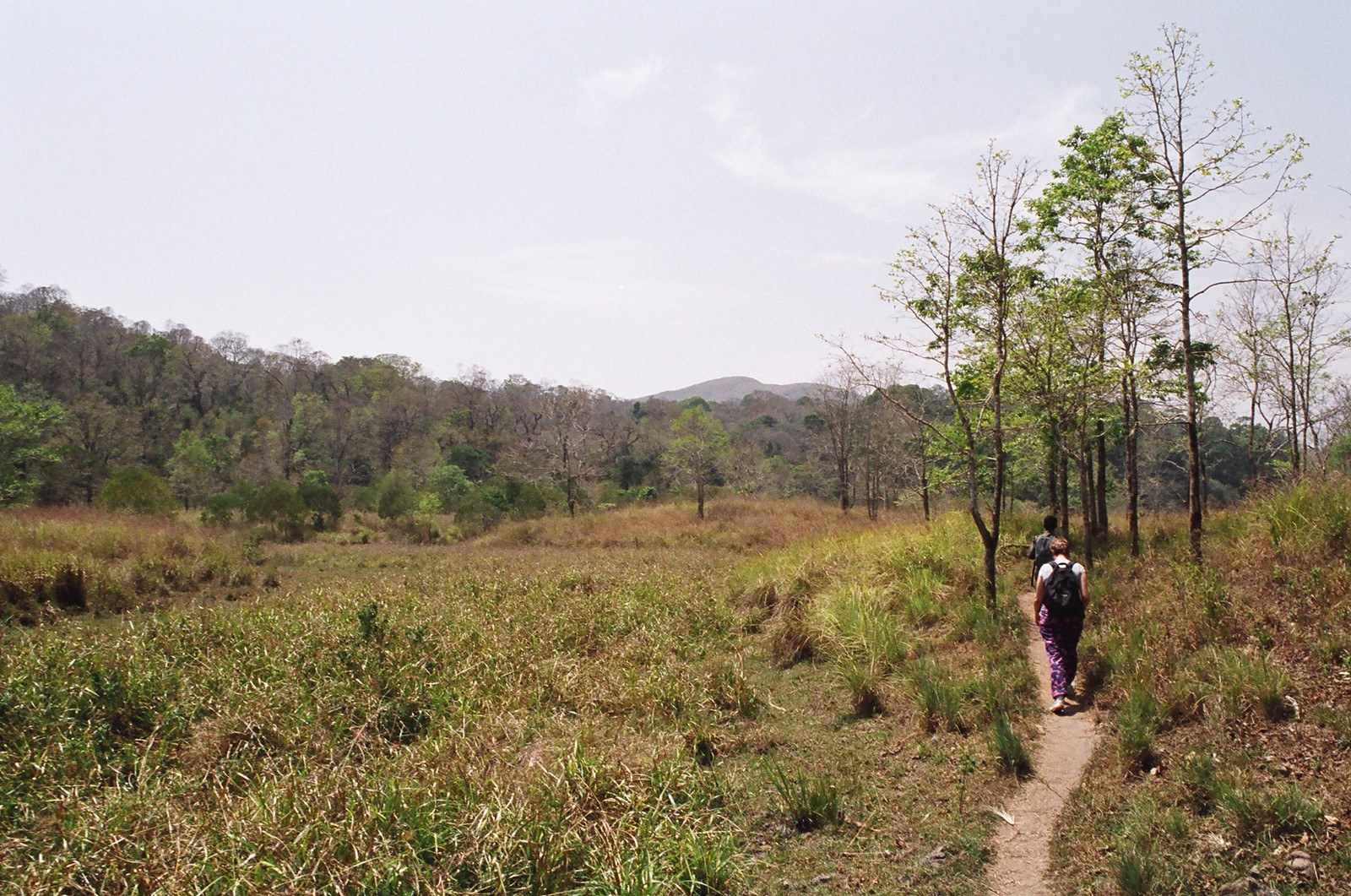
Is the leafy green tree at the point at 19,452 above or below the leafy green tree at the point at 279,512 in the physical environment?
above

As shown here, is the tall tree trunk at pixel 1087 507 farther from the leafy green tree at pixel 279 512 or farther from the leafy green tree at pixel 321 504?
the leafy green tree at pixel 321 504

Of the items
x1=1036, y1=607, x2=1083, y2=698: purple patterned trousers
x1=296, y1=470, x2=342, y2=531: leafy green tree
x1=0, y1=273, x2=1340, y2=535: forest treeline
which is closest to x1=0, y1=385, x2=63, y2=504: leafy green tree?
x1=0, y1=273, x2=1340, y2=535: forest treeline

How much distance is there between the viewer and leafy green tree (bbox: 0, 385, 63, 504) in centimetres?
2622

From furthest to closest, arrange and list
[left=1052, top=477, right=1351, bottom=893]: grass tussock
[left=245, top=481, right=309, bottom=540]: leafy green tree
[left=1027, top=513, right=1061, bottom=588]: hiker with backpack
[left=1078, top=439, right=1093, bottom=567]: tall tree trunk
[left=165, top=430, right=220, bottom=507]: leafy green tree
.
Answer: [left=165, top=430, right=220, bottom=507]: leafy green tree → [left=245, top=481, right=309, bottom=540]: leafy green tree → [left=1078, top=439, right=1093, bottom=567]: tall tree trunk → [left=1027, top=513, right=1061, bottom=588]: hiker with backpack → [left=1052, top=477, right=1351, bottom=893]: grass tussock

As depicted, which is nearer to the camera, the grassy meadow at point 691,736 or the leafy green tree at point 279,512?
the grassy meadow at point 691,736

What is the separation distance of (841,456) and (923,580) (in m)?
24.7

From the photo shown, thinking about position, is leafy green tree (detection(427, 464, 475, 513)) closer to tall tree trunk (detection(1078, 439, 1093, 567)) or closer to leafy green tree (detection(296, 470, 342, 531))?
leafy green tree (detection(296, 470, 342, 531))

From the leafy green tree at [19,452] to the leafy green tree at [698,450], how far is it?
25.9m

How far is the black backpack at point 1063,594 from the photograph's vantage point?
6.42m

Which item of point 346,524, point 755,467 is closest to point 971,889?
point 346,524

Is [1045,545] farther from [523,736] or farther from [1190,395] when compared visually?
[523,736]

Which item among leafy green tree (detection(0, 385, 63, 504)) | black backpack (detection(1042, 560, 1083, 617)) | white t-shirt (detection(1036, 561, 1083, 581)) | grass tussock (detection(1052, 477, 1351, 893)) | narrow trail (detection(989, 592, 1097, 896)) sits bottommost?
narrow trail (detection(989, 592, 1097, 896))

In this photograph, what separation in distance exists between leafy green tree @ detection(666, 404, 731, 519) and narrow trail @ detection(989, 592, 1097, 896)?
2298cm

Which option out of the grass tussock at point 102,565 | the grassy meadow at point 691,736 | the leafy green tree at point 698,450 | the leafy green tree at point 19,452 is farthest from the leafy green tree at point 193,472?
the grassy meadow at point 691,736
